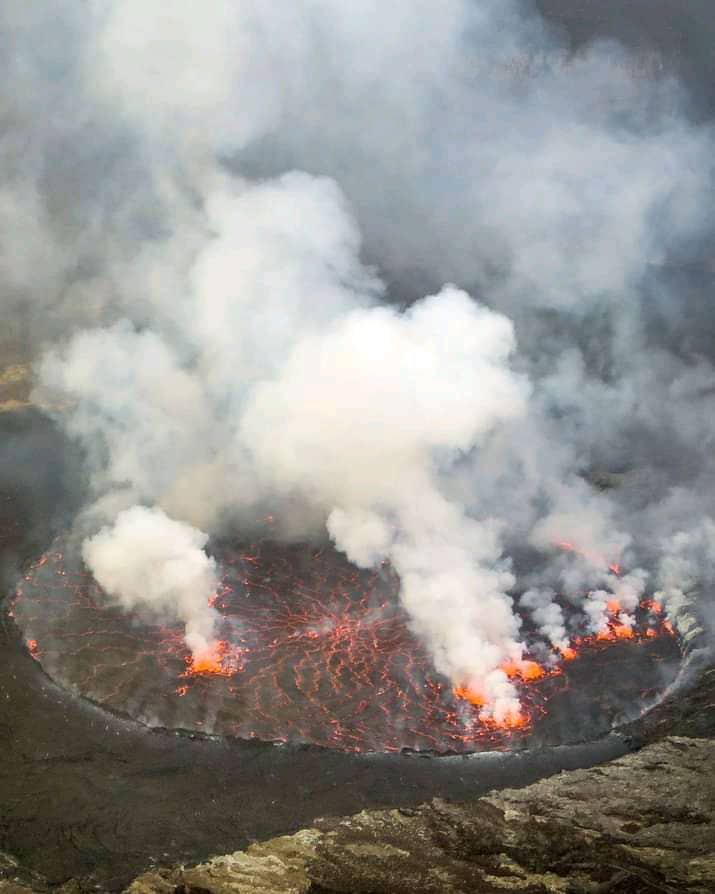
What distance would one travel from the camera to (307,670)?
21.7m

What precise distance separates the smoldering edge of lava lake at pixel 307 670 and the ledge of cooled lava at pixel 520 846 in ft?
9.24

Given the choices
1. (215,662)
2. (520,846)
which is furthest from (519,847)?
(215,662)

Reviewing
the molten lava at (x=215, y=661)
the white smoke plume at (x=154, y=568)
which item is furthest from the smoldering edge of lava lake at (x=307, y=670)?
the white smoke plume at (x=154, y=568)

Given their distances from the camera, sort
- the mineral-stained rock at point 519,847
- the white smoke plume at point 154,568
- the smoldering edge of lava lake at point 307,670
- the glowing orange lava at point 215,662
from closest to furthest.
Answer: the mineral-stained rock at point 519,847, the smoldering edge of lava lake at point 307,670, the glowing orange lava at point 215,662, the white smoke plume at point 154,568

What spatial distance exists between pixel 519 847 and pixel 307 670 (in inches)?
330

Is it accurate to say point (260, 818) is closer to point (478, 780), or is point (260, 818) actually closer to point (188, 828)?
point (188, 828)

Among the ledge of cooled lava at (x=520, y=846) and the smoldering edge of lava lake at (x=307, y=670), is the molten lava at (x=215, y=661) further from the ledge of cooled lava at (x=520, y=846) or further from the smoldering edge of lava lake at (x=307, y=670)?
the ledge of cooled lava at (x=520, y=846)

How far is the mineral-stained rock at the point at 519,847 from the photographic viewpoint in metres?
13.2

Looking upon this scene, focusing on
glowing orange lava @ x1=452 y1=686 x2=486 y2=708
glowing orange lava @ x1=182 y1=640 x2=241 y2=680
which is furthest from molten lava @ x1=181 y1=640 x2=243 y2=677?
glowing orange lava @ x1=452 y1=686 x2=486 y2=708

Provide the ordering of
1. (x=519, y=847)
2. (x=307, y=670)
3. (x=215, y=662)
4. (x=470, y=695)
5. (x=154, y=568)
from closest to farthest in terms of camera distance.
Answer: (x=519, y=847) < (x=470, y=695) < (x=307, y=670) < (x=215, y=662) < (x=154, y=568)

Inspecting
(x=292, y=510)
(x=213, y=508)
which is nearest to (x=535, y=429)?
(x=292, y=510)

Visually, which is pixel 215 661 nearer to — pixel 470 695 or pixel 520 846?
pixel 470 695

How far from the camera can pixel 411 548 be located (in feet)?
89.3

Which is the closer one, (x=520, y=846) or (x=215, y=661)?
(x=520, y=846)
